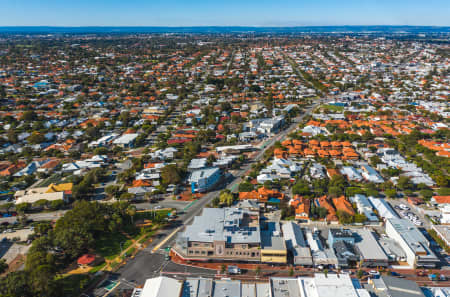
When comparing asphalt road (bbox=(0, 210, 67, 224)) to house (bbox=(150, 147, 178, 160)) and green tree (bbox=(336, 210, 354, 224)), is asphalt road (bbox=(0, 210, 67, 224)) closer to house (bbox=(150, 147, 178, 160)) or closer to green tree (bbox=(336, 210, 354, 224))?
house (bbox=(150, 147, 178, 160))

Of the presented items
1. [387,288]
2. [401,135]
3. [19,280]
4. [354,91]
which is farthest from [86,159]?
[354,91]

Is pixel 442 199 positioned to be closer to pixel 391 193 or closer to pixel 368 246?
pixel 391 193

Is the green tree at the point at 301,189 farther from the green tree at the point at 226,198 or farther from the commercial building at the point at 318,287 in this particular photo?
the commercial building at the point at 318,287

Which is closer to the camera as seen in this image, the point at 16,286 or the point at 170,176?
the point at 16,286

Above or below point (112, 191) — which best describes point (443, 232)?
below

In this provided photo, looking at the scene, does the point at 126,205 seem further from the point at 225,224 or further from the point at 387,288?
the point at 387,288

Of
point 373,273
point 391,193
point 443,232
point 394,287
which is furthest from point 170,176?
point 443,232
